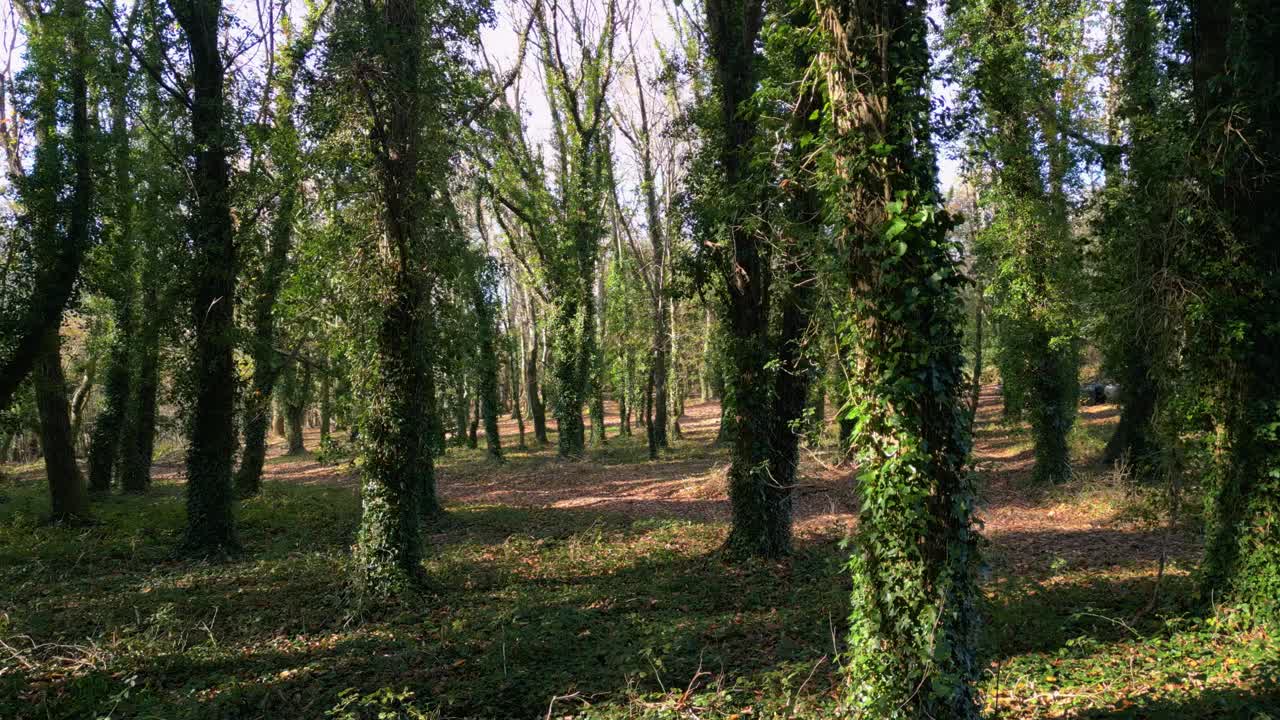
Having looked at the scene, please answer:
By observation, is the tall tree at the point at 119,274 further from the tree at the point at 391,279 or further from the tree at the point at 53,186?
the tree at the point at 391,279

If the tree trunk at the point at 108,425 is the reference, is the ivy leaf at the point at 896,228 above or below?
above

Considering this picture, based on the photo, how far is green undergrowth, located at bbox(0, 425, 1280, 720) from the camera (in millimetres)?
5398

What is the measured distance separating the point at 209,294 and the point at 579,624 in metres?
8.57

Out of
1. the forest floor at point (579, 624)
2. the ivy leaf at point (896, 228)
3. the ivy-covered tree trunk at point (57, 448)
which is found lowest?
the forest floor at point (579, 624)

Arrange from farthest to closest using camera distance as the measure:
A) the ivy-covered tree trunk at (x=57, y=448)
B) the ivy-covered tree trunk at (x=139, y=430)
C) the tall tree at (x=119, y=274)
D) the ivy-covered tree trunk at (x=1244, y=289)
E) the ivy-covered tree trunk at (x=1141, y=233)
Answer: the ivy-covered tree trunk at (x=139, y=430) → the ivy-covered tree trunk at (x=57, y=448) → the tall tree at (x=119, y=274) → the ivy-covered tree trunk at (x=1141, y=233) → the ivy-covered tree trunk at (x=1244, y=289)

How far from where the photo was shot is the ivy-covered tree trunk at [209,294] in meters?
11.0

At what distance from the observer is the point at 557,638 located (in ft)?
22.9

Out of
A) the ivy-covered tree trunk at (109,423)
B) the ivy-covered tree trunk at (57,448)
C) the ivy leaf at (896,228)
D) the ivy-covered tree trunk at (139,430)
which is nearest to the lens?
the ivy leaf at (896,228)

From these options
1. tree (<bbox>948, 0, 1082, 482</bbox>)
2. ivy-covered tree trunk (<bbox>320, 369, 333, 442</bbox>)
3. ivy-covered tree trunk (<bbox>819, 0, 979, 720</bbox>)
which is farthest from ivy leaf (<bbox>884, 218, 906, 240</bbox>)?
tree (<bbox>948, 0, 1082, 482</bbox>)

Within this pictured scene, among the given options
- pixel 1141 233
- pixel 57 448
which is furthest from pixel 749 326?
pixel 57 448

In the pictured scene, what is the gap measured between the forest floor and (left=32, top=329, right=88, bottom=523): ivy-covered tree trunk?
0.64 metres

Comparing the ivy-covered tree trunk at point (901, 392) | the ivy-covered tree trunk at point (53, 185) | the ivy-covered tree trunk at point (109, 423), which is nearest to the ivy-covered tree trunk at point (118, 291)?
the ivy-covered tree trunk at point (109, 423)

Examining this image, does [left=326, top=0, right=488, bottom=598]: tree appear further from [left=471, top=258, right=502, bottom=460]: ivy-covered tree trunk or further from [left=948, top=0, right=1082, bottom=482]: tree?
[left=948, top=0, right=1082, bottom=482]: tree

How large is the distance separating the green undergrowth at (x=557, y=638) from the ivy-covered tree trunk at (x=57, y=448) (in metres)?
1.70
